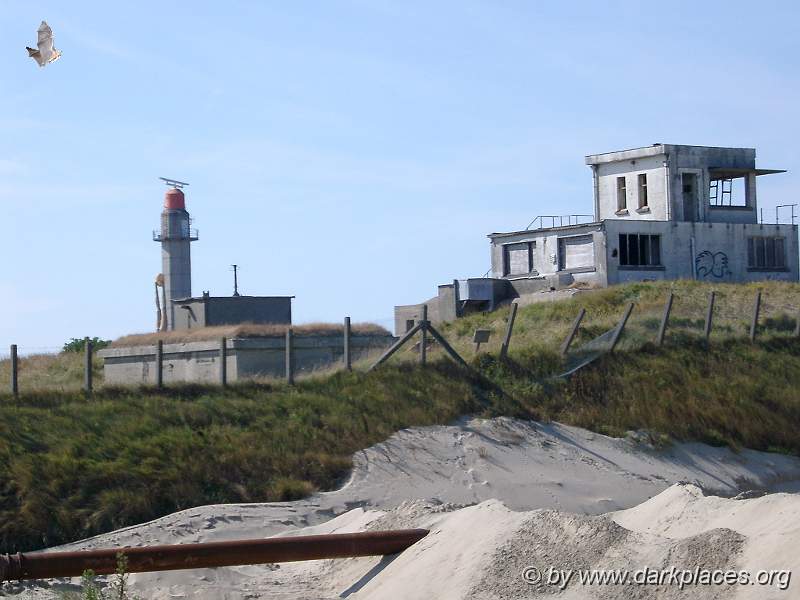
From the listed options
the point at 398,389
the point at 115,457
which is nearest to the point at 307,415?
the point at 398,389

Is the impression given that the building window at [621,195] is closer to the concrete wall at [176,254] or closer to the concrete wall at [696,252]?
the concrete wall at [696,252]

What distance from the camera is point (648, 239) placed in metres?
52.9

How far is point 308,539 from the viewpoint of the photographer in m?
15.2

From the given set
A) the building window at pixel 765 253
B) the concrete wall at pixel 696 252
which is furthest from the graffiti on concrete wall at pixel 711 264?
the building window at pixel 765 253

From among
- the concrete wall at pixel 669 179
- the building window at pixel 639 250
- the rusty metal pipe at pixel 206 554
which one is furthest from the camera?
the concrete wall at pixel 669 179

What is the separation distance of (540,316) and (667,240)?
1422 cm

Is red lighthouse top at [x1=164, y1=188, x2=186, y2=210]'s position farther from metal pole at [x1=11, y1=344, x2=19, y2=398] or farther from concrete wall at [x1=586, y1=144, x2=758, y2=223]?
metal pole at [x1=11, y1=344, x2=19, y2=398]

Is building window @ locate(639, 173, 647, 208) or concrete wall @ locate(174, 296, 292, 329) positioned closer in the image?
concrete wall @ locate(174, 296, 292, 329)

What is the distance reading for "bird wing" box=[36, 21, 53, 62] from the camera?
19844mm

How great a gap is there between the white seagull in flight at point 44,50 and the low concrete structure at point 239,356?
14.7 metres

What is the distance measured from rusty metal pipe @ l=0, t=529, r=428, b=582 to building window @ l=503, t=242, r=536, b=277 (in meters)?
40.0

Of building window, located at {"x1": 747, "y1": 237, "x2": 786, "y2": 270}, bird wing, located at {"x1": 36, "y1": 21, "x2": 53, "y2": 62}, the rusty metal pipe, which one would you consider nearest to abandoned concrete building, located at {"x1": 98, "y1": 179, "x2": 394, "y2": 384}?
bird wing, located at {"x1": 36, "y1": 21, "x2": 53, "y2": 62}

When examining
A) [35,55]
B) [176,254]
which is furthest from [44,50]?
[176,254]

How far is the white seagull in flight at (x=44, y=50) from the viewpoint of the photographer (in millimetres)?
19516
